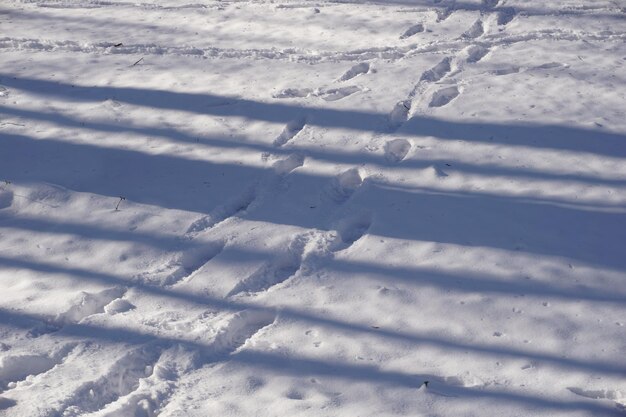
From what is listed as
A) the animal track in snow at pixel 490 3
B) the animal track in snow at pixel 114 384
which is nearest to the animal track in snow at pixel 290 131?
the animal track in snow at pixel 114 384

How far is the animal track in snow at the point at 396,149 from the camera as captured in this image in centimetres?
647

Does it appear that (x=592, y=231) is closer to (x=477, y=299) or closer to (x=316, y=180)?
(x=477, y=299)

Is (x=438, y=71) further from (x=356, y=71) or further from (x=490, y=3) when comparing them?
(x=490, y=3)

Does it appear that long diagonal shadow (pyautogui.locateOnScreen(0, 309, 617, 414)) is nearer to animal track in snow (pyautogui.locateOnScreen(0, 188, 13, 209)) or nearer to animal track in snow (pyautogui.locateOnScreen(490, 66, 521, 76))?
animal track in snow (pyautogui.locateOnScreen(0, 188, 13, 209))

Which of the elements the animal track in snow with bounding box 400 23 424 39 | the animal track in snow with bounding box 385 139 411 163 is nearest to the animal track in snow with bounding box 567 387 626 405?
the animal track in snow with bounding box 385 139 411 163

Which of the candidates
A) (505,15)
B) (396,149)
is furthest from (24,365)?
(505,15)

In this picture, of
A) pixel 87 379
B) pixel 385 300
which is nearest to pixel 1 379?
pixel 87 379

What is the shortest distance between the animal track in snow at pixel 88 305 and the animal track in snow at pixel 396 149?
2633 mm

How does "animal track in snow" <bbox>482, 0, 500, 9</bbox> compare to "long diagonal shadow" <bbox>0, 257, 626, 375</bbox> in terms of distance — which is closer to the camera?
"long diagonal shadow" <bbox>0, 257, 626, 375</bbox>

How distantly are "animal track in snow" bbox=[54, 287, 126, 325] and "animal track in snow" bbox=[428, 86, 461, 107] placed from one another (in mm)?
3653

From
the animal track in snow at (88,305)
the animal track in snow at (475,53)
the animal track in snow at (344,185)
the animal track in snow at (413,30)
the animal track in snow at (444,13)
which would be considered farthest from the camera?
the animal track in snow at (444,13)

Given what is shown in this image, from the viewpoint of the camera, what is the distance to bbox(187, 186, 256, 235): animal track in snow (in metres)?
5.74

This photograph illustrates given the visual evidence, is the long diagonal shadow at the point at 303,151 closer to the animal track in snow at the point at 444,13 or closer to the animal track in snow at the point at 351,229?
the animal track in snow at the point at 351,229

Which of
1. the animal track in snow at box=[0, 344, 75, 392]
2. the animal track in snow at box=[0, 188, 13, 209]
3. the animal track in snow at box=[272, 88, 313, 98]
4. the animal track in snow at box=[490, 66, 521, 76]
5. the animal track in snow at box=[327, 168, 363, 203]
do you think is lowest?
the animal track in snow at box=[0, 344, 75, 392]
